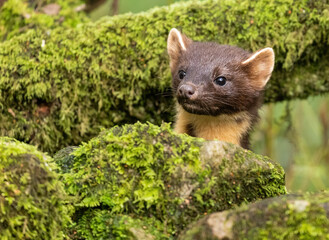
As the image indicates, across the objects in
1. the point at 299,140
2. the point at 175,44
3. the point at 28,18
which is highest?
the point at 28,18

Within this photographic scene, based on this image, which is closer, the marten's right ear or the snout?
the snout

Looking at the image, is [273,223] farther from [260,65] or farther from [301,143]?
[301,143]

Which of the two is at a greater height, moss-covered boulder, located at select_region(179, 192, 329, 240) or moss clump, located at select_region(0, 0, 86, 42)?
moss clump, located at select_region(0, 0, 86, 42)

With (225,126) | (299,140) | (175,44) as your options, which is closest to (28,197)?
(225,126)

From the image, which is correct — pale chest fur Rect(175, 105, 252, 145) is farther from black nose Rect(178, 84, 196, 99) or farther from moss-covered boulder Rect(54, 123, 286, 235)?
moss-covered boulder Rect(54, 123, 286, 235)

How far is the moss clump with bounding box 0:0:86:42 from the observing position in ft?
21.4

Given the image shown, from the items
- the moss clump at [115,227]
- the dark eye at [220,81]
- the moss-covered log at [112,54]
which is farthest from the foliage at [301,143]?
the moss clump at [115,227]

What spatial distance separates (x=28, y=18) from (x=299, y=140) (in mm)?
4904

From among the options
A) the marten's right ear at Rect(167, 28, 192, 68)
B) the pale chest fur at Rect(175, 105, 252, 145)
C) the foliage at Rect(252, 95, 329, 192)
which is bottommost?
the foliage at Rect(252, 95, 329, 192)

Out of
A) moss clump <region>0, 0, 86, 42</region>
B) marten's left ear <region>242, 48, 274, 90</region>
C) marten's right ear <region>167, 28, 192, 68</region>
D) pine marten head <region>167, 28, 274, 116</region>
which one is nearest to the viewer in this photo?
pine marten head <region>167, 28, 274, 116</region>

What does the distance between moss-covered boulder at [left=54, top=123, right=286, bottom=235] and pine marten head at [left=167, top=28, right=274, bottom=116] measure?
1.37 meters

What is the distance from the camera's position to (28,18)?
6559mm

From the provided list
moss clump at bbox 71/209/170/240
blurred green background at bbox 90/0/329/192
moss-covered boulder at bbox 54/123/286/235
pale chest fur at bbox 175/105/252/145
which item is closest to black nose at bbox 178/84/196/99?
pale chest fur at bbox 175/105/252/145

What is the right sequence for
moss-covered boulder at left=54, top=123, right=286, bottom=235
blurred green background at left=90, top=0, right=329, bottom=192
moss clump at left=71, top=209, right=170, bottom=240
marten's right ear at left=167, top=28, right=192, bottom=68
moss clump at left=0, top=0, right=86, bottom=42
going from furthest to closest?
1. blurred green background at left=90, top=0, right=329, bottom=192
2. moss clump at left=0, top=0, right=86, bottom=42
3. marten's right ear at left=167, top=28, right=192, bottom=68
4. moss-covered boulder at left=54, top=123, right=286, bottom=235
5. moss clump at left=71, top=209, right=170, bottom=240
